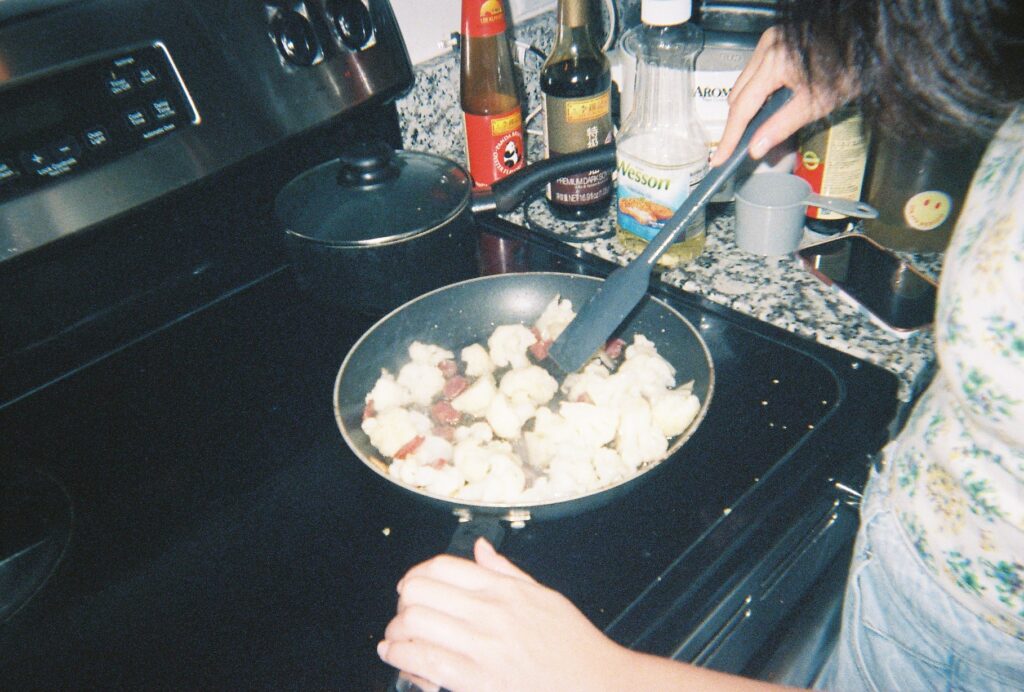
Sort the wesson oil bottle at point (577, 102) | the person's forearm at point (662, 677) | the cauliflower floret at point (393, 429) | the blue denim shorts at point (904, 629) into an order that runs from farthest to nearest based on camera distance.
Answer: the wesson oil bottle at point (577, 102)
the cauliflower floret at point (393, 429)
the blue denim shorts at point (904, 629)
the person's forearm at point (662, 677)

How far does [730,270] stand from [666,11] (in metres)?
0.29

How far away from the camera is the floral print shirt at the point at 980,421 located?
1.53ft

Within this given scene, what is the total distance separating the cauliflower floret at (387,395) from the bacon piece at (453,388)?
4 centimetres

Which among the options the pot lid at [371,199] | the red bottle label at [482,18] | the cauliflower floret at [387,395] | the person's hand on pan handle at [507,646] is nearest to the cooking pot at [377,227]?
the pot lid at [371,199]

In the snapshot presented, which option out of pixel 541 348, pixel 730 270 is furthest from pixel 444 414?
pixel 730 270

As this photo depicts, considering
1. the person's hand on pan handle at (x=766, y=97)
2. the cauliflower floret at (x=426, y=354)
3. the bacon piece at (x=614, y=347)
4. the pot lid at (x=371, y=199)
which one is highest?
the person's hand on pan handle at (x=766, y=97)

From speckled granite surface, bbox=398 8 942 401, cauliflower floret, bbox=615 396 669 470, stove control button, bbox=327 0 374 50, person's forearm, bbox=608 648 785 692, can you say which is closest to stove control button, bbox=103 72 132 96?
stove control button, bbox=327 0 374 50

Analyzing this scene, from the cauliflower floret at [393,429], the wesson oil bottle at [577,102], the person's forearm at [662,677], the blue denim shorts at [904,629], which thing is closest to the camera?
the person's forearm at [662,677]

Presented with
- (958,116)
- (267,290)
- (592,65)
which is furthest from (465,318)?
(958,116)

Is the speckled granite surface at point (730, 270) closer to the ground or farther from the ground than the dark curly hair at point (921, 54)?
closer to the ground

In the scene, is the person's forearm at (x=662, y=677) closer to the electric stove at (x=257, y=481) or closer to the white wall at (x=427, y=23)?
the electric stove at (x=257, y=481)

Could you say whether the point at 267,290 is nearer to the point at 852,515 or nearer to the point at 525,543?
the point at 525,543

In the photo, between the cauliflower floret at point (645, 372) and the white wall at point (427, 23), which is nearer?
the cauliflower floret at point (645, 372)

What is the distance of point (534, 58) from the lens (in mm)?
1104
